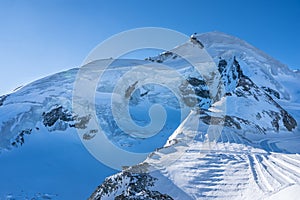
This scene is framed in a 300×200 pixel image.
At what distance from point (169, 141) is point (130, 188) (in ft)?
16.3

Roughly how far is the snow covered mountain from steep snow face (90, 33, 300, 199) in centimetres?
3

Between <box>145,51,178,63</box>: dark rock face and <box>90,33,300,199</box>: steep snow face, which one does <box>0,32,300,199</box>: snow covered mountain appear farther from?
<box>145,51,178,63</box>: dark rock face

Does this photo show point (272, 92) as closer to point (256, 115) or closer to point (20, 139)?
point (256, 115)

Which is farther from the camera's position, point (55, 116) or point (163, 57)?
point (163, 57)

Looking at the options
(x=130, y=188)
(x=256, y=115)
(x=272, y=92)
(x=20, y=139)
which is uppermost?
(x=272, y=92)

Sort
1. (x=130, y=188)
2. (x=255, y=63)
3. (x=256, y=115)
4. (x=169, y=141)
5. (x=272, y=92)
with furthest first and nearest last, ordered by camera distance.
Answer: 1. (x=255, y=63)
2. (x=272, y=92)
3. (x=256, y=115)
4. (x=169, y=141)
5. (x=130, y=188)

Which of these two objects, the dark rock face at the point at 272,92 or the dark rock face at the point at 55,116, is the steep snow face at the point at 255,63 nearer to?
the dark rock face at the point at 272,92

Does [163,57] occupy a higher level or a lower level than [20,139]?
higher

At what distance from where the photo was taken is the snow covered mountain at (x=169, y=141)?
8.56 m

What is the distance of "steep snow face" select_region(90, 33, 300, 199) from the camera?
26.3ft

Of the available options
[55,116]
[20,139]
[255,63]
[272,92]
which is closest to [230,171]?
[20,139]

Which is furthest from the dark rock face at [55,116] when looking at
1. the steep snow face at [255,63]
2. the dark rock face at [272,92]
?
the dark rock face at [272,92]

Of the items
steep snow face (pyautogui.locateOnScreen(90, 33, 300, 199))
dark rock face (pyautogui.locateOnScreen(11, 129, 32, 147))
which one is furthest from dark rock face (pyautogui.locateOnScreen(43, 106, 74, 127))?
steep snow face (pyautogui.locateOnScreen(90, 33, 300, 199))

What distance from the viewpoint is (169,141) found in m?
13.1
